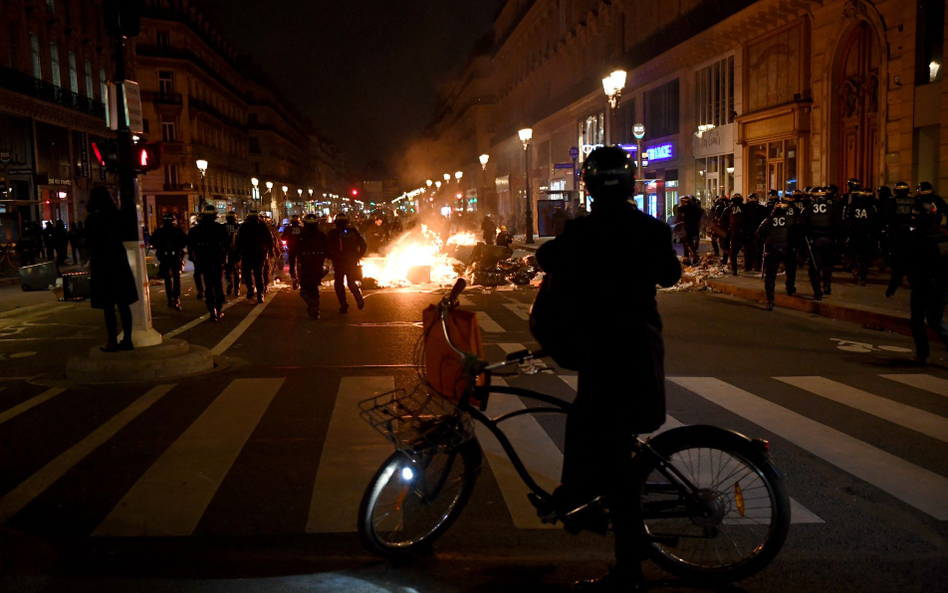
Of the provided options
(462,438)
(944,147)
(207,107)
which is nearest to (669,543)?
(462,438)

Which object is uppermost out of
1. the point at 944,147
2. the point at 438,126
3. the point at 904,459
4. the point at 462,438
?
the point at 438,126

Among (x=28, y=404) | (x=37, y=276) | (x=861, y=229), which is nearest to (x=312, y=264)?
(x=28, y=404)

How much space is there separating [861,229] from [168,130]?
64.6m

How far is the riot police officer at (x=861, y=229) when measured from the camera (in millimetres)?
18000

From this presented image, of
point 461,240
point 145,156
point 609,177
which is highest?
point 145,156

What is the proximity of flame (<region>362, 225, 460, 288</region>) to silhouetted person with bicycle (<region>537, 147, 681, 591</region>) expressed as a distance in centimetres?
1832

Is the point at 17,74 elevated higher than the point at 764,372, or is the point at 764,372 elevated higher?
the point at 17,74

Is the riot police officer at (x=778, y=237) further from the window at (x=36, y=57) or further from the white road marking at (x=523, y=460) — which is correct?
the window at (x=36, y=57)

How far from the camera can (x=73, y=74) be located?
46.5 metres

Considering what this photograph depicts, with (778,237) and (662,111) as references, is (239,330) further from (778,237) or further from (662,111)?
(662,111)

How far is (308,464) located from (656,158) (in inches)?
1365

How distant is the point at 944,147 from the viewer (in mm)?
20172

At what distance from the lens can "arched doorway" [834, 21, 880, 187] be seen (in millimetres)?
22828

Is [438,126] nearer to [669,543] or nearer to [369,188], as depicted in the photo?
[369,188]
